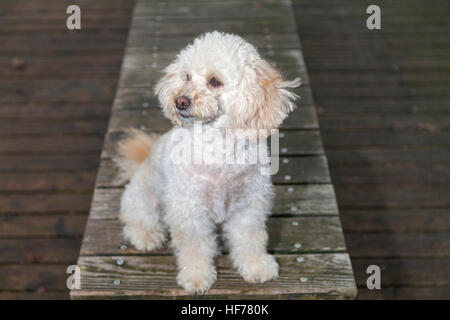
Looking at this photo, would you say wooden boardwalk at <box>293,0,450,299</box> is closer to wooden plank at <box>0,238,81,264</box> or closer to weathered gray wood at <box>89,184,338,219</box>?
weathered gray wood at <box>89,184,338,219</box>

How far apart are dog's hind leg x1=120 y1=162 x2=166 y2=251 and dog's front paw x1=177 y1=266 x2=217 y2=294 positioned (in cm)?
25

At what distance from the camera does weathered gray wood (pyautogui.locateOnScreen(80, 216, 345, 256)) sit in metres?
2.20

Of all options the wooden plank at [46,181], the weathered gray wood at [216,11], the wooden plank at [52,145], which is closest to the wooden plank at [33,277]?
the wooden plank at [46,181]

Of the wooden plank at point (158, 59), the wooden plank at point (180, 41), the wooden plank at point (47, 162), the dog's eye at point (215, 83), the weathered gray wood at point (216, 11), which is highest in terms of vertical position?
the weathered gray wood at point (216, 11)

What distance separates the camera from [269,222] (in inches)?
91.7

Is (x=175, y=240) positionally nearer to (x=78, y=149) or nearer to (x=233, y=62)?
(x=233, y=62)

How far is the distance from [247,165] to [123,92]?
153cm

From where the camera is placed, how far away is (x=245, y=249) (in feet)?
6.86

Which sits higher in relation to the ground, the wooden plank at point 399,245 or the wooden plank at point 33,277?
the wooden plank at point 399,245

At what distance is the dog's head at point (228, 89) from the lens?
1.79 meters

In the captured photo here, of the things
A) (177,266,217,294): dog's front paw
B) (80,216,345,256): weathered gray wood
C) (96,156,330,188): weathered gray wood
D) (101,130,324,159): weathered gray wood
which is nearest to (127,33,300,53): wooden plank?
(101,130,324,159): weathered gray wood

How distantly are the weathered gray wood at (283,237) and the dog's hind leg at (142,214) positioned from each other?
0.16ft

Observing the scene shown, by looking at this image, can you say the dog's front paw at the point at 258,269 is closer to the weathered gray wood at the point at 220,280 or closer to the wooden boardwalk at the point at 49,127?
the weathered gray wood at the point at 220,280
